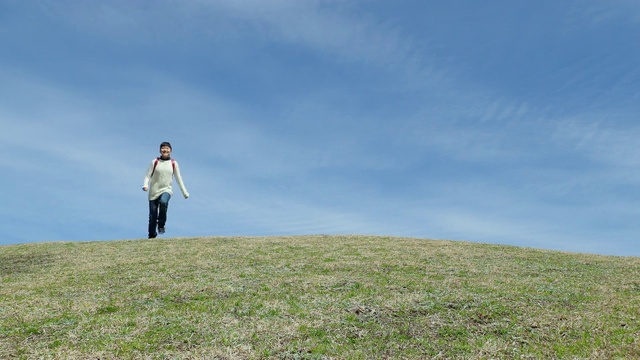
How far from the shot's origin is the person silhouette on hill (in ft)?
78.2

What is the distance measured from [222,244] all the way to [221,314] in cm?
1070

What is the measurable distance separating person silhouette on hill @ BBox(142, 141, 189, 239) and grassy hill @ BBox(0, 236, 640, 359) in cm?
469

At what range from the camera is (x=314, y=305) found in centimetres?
1146

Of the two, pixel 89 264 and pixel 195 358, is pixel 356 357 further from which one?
pixel 89 264

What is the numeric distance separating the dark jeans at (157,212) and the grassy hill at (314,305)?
461 cm

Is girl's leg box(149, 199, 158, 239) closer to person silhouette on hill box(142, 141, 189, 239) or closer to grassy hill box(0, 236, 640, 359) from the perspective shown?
person silhouette on hill box(142, 141, 189, 239)

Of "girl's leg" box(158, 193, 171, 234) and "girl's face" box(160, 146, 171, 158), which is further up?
"girl's face" box(160, 146, 171, 158)

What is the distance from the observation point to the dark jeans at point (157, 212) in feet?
78.3

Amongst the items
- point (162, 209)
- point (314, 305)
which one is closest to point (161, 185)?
point (162, 209)

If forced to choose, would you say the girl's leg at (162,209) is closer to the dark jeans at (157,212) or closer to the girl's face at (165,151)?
the dark jeans at (157,212)

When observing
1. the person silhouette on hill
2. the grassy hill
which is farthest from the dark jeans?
the grassy hill

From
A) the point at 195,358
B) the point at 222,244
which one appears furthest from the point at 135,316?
the point at 222,244

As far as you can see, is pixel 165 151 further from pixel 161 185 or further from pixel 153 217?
pixel 153 217

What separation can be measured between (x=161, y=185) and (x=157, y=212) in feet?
4.83
